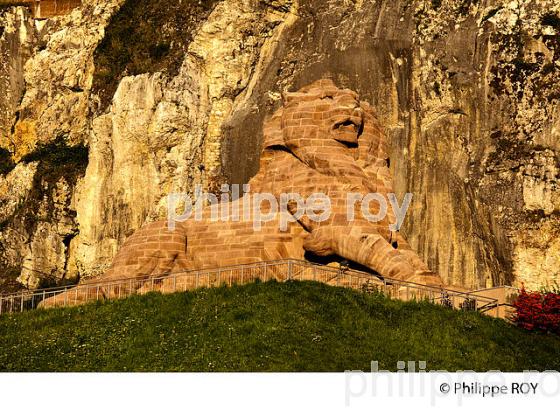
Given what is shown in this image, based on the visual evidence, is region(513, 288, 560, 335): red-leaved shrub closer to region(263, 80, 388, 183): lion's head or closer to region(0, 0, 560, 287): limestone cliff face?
region(263, 80, 388, 183): lion's head

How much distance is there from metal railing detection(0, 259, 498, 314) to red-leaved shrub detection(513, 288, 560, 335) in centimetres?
80

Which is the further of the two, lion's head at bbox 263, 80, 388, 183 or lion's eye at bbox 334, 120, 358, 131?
lion's eye at bbox 334, 120, 358, 131

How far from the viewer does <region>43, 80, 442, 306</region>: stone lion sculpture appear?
84.1ft

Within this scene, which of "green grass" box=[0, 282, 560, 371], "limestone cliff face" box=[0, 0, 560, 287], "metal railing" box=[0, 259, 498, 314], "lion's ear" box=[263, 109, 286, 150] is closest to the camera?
"green grass" box=[0, 282, 560, 371]

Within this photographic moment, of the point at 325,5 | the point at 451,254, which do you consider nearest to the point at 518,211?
the point at 451,254

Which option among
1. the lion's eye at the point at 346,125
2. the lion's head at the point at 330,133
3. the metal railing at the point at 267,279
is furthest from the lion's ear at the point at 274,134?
the metal railing at the point at 267,279

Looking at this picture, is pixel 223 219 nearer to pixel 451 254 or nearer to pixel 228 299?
pixel 228 299

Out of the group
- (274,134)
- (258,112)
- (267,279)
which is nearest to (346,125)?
(274,134)

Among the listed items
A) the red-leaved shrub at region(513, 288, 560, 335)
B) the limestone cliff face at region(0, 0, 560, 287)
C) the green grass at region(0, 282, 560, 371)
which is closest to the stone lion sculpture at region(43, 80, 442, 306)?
the green grass at region(0, 282, 560, 371)

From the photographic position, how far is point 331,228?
84.2 feet

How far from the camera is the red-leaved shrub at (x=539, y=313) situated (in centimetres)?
2555

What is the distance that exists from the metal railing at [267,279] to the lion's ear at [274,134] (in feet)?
11.5

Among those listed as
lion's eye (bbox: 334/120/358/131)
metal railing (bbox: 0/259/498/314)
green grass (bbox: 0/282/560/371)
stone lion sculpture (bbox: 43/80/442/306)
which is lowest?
green grass (bbox: 0/282/560/371)

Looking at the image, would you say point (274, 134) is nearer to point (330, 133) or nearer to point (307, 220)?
point (330, 133)
